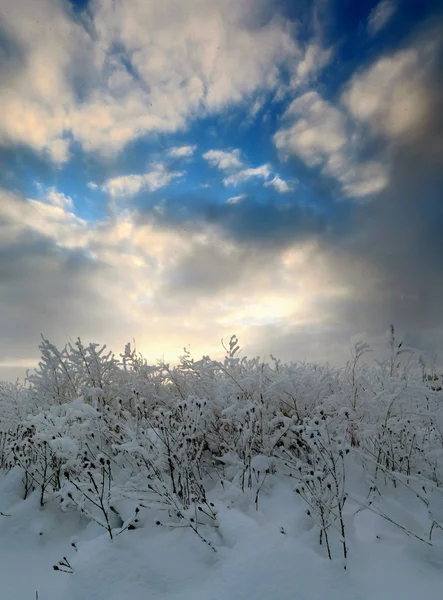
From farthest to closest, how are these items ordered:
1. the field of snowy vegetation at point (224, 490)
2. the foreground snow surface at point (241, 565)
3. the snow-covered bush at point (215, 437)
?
the snow-covered bush at point (215, 437) → the field of snowy vegetation at point (224, 490) → the foreground snow surface at point (241, 565)

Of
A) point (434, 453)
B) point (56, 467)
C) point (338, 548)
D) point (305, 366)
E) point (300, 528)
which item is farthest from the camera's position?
point (305, 366)

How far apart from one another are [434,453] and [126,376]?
4.74 metres

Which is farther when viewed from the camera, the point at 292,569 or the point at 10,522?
the point at 10,522

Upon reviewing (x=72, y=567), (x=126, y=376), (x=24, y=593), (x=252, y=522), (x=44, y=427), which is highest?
(x=126, y=376)

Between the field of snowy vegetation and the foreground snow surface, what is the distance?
0.01 metres

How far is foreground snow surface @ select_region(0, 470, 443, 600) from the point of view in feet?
10.0

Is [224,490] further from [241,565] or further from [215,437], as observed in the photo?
[241,565]

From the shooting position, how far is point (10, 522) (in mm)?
4863

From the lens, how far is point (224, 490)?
4719 millimetres

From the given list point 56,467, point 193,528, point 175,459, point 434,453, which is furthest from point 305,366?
point 56,467

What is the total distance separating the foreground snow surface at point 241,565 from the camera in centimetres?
305

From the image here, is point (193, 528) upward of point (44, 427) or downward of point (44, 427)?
downward

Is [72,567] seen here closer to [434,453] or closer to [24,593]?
[24,593]

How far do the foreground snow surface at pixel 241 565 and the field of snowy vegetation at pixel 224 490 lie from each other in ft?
0.05
